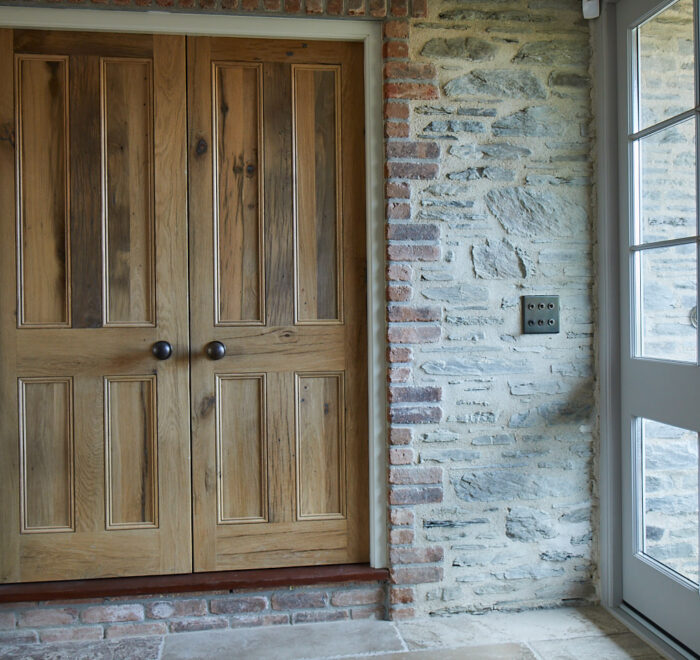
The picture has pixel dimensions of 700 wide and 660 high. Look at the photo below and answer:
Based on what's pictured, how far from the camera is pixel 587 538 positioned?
2.69 meters

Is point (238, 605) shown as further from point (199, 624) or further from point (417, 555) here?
point (417, 555)

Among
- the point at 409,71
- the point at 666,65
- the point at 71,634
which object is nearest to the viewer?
the point at 666,65

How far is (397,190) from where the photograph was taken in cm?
255

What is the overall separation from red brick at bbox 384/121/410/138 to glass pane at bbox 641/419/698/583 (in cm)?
138

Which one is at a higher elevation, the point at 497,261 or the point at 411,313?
the point at 497,261

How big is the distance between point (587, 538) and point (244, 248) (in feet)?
5.73

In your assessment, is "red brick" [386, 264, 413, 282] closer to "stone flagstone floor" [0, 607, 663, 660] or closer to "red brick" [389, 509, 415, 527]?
"red brick" [389, 509, 415, 527]

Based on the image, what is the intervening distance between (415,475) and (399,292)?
0.69 metres

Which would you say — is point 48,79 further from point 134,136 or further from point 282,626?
point 282,626

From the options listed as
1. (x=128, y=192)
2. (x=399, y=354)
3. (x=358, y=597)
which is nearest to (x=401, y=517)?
(x=358, y=597)

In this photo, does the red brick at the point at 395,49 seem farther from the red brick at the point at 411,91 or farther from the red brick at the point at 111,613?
the red brick at the point at 111,613

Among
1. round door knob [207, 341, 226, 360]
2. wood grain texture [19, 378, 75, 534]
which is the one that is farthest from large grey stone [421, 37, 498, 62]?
wood grain texture [19, 378, 75, 534]

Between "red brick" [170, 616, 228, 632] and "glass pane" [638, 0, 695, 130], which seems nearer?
"glass pane" [638, 0, 695, 130]

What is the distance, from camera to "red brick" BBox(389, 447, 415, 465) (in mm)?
2557
